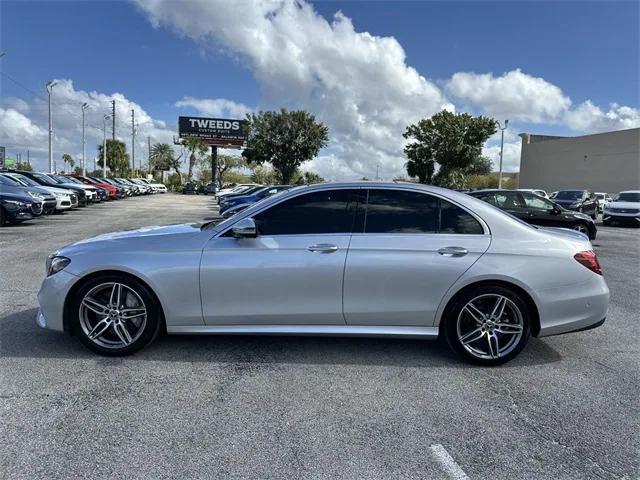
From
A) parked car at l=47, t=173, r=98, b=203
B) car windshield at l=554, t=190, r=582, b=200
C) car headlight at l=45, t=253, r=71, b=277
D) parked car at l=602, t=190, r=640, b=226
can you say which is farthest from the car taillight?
car windshield at l=554, t=190, r=582, b=200

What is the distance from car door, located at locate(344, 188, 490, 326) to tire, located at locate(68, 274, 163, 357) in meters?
1.69

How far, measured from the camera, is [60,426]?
2.94 m

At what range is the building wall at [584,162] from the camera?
44.2 m

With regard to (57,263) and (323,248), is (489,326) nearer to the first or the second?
(323,248)

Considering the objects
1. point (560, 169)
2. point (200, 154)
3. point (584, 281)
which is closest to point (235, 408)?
point (584, 281)

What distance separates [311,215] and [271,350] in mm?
1287

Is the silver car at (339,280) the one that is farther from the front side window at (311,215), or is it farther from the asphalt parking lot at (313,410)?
the asphalt parking lot at (313,410)

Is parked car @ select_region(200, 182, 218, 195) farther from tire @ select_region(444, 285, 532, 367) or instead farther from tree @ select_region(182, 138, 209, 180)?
tire @ select_region(444, 285, 532, 367)

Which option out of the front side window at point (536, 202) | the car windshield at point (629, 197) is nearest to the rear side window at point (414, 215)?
the front side window at point (536, 202)

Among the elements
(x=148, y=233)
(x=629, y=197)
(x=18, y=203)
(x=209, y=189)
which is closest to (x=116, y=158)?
(x=209, y=189)

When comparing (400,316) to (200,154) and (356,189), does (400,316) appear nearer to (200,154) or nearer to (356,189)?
(356,189)

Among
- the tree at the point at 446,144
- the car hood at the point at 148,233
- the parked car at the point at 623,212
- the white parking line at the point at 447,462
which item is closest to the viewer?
the white parking line at the point at 447,462

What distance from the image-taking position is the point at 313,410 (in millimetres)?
3203

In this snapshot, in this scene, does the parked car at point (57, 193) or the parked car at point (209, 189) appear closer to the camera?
the parked car at point (57, 193)
